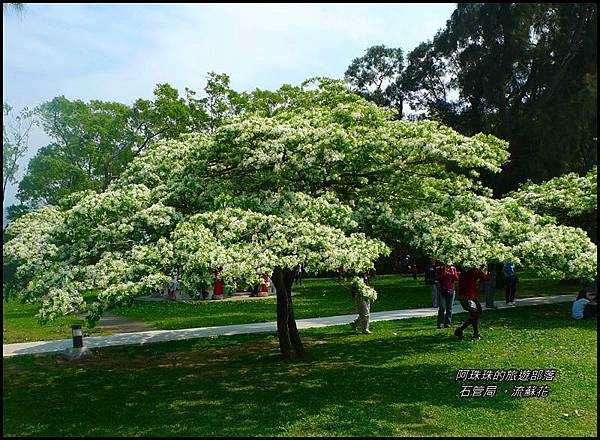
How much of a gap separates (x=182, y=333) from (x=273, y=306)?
19.6 feet

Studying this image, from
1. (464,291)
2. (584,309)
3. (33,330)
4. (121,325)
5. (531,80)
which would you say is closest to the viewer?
(464,291)

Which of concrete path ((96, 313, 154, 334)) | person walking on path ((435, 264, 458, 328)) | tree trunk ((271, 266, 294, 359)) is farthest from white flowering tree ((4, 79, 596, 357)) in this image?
concrete path ((96, 313, 154, 334))

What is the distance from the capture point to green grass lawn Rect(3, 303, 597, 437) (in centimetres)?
745

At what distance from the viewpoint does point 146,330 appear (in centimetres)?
1666

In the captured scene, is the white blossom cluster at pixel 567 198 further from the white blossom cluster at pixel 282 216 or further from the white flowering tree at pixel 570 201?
the white blossom cluster at pixel 282 216

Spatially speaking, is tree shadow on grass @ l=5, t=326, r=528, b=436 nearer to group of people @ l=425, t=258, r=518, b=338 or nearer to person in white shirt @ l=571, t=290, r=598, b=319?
group of people @ l=425, t=258, r=518, b=338

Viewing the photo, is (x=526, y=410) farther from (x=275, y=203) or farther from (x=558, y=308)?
(x=558, y=308)

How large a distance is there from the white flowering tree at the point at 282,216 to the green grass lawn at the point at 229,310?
7.01 meters

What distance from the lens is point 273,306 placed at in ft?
69.8

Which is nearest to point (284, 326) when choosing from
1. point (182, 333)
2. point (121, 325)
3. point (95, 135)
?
point (182, 333)

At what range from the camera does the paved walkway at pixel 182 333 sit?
46.2ft

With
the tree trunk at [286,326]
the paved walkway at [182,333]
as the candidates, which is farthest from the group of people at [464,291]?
the tree trunk at [286,326]

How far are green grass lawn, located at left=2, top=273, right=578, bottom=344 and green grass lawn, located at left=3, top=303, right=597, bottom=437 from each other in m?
3.37

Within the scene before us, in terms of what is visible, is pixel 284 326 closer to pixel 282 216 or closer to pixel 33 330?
pixel 282 216
